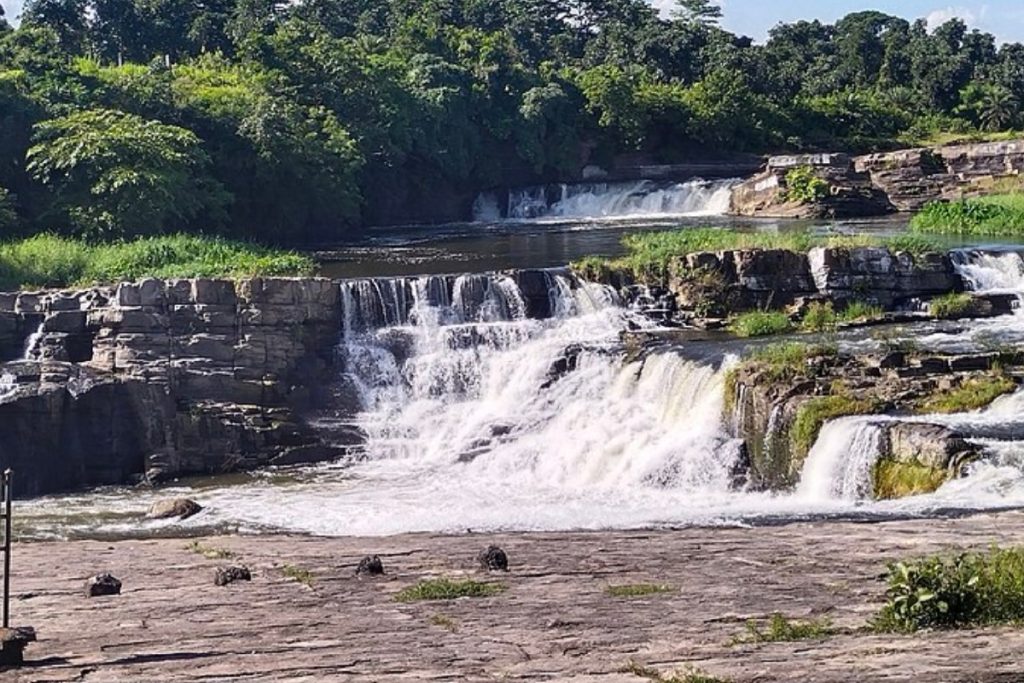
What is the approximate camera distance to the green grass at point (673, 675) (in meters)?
8.67

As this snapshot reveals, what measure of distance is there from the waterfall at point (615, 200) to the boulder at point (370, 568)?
37897mm

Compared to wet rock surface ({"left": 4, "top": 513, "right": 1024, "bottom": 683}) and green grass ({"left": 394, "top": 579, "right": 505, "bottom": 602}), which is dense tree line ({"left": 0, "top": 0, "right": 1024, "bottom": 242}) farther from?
green grass ({"left": 394, "top": 579, "right": 505, "bottom": 602})

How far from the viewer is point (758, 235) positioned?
1359 inches

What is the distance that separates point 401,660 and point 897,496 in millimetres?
11297

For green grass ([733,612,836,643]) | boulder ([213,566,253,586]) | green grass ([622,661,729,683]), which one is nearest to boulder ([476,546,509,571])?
boulder ([213,566,253,586])

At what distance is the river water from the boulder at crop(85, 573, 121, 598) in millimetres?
7066

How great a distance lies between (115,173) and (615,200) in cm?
2324

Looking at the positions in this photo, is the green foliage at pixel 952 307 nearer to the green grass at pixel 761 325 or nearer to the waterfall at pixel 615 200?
the green grass at pixel 761 325

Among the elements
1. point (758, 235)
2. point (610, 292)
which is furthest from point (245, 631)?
point (758, 235)

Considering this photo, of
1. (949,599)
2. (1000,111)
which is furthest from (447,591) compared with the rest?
(1000,111)

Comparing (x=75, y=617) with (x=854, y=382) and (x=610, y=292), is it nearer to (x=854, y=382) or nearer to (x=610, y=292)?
(x=854, y=382)

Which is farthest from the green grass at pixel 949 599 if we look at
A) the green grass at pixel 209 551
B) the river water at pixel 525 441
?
the river water at pixel 525 441

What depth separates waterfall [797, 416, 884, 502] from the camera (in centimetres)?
2059

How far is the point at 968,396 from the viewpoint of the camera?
2206 cm
